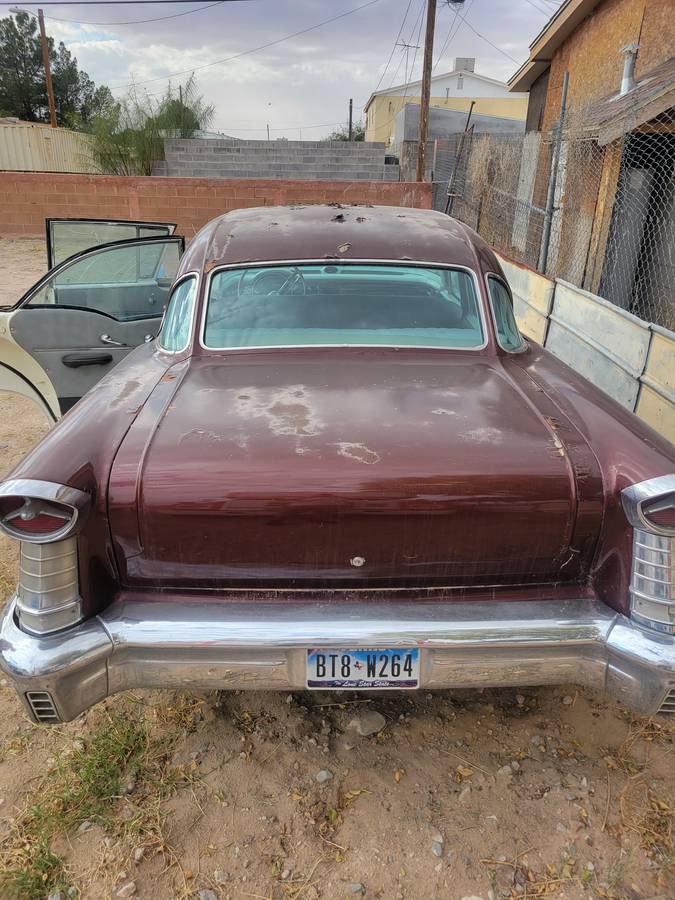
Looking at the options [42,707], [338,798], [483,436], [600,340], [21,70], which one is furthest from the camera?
[21,70]

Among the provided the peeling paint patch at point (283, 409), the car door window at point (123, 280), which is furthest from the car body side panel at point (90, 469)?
the car door window at point (123, 280)

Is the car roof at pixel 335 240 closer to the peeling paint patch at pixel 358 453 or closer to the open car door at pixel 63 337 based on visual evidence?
the open car door at pixel 63 337

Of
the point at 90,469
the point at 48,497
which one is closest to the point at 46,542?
the point at 48,497

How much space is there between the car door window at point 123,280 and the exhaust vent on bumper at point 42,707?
2750mm

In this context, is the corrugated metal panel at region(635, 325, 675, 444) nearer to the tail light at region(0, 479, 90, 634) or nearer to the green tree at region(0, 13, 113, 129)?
the tail light at region(0, 479, 90, 634)

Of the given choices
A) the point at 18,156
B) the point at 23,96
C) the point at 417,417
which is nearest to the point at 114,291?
the point at 417,417

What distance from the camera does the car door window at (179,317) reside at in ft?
9.45

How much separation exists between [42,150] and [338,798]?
73.3 ft

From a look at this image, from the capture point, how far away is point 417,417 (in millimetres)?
2146

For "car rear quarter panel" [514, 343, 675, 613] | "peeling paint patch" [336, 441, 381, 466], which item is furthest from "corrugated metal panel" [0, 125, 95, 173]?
"car rear quarter panel" [514, 343, 675, 613]

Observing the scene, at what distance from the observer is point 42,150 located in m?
20.0

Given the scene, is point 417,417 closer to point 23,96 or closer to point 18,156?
point 18,156

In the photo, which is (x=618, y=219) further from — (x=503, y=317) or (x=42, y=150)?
(x=42, y=150)

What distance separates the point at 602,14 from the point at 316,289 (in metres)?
9.57
